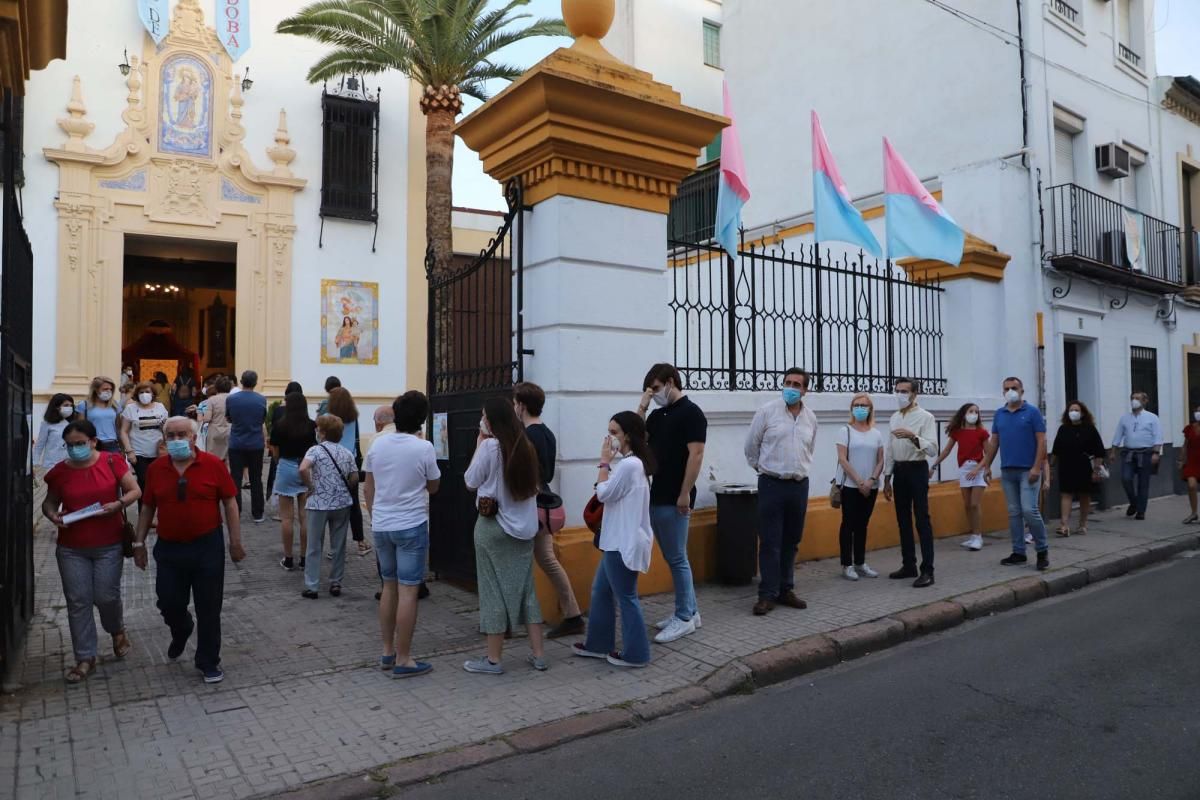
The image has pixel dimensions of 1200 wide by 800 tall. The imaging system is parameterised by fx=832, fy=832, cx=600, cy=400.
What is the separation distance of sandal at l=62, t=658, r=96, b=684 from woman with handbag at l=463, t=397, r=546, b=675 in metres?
2.23

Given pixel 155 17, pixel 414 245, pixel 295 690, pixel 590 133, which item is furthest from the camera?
pixel 414 245

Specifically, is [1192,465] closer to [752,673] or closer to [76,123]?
[752,673]

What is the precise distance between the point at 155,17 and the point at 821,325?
1509 cm

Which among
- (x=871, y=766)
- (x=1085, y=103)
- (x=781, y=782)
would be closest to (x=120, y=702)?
(x=781, y=782)

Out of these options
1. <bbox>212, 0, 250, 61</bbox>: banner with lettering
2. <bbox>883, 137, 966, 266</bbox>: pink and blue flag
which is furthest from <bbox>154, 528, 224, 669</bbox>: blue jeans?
<bbox>212, 0, 250, 61</bbox>: banner with lettering

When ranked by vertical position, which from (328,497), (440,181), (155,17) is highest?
(155,17)

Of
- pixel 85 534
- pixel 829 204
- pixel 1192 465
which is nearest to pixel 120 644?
pixel 85 534

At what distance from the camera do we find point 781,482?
6.43 metres

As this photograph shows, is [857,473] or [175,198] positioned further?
[175,198]

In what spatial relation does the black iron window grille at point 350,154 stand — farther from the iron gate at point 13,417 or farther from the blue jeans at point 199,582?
the blue jeans at point 199,582

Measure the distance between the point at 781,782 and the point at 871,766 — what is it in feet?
1.55

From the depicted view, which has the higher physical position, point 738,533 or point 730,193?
point 730,193

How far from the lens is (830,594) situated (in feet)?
23.1

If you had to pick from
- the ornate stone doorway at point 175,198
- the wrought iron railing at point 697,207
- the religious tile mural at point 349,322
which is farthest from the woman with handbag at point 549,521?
the religious tile mural at point 349,322
